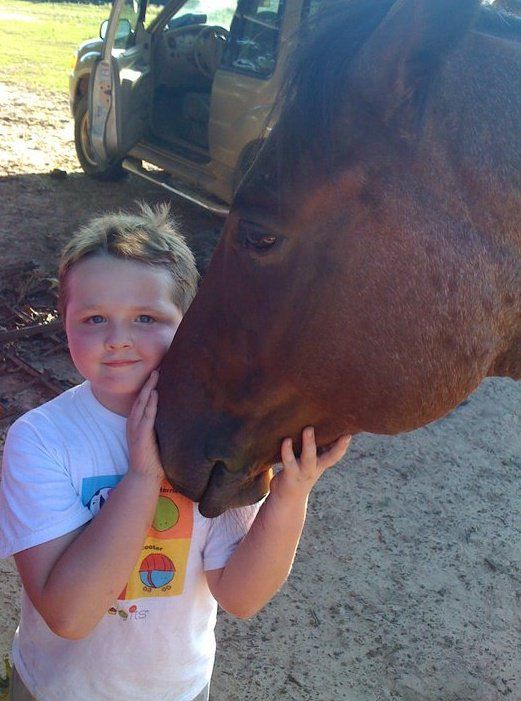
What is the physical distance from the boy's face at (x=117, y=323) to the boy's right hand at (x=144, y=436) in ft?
0.14

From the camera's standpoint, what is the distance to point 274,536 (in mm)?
1606

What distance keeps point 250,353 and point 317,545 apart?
6.24ft

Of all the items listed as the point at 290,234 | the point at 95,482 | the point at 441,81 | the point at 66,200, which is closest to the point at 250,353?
the point at 290,234

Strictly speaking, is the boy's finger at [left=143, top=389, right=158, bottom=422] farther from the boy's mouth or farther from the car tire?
the car tire

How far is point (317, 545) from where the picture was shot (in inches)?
131

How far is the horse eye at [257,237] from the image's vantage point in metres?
1.58

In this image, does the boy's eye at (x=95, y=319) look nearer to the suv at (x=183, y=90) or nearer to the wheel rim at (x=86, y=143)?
the suv at (x=183, y=90)

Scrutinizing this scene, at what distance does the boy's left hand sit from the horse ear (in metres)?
0.66

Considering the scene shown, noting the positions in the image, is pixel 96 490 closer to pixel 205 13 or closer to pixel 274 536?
pixel 274 536

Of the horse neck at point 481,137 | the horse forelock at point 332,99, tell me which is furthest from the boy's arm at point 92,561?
the horse neck at point 481,137

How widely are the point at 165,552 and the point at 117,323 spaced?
49 cm

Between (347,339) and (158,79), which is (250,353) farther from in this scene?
(158,79)

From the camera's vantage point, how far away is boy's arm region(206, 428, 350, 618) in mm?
1596

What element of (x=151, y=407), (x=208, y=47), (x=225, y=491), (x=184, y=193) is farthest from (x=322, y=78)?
(x=208, y=47)
